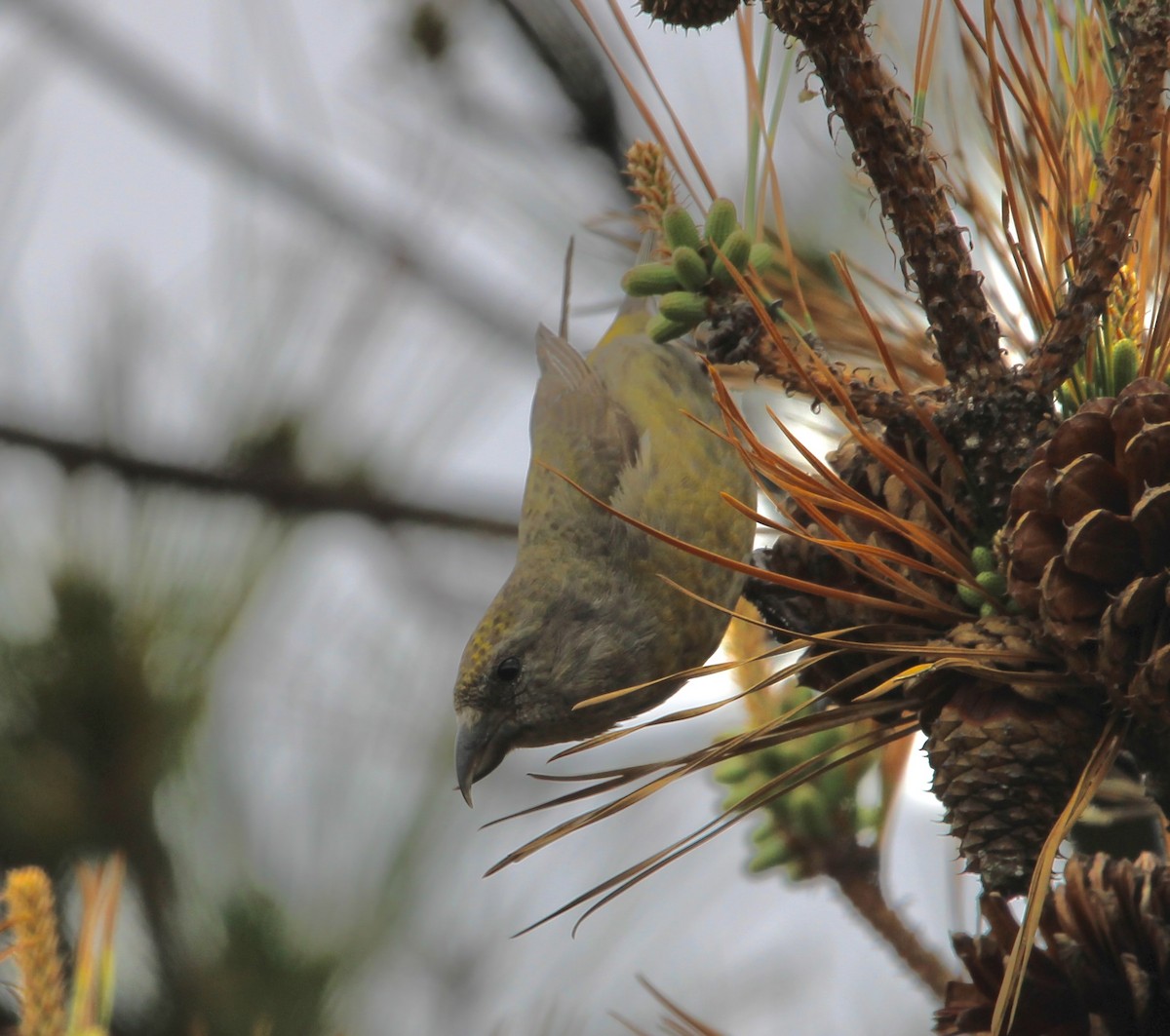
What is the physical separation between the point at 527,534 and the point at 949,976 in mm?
730

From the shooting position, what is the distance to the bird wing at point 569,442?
165 cm

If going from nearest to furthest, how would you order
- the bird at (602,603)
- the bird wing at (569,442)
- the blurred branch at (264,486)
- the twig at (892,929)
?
the twig at (892,929)
the bird at (602,603)
the bird wing at (569,442)
the blurred branch at (264,486)

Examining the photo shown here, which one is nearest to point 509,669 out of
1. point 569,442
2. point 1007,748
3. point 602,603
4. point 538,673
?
point 538,673

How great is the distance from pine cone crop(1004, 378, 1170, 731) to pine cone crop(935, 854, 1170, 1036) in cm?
12

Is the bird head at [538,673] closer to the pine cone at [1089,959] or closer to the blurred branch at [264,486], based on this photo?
the blurred branch at [264,486]

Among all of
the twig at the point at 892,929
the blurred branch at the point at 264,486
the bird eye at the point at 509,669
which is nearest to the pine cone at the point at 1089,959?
the twig at the point at 892,929

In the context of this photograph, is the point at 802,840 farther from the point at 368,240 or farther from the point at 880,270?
the point at 368,240

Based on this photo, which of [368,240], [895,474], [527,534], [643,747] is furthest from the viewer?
[643,747]

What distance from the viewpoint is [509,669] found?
1.56m

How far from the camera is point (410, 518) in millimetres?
2020

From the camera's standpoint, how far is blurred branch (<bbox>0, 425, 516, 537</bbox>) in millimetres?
1791

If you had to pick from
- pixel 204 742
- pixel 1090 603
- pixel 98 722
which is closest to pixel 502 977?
pixel 204 742

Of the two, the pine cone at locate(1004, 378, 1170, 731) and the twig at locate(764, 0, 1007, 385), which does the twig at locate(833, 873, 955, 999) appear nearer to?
the pine cone at locate(1004, 378, 1170, 731)

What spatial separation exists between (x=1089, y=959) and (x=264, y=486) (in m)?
1.37
